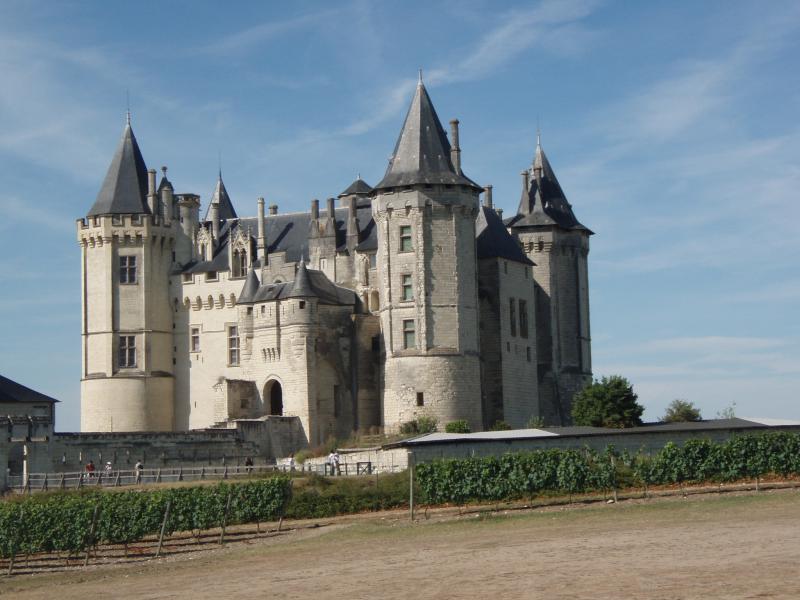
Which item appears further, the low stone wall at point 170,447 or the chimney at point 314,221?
the chimney at point 314,221

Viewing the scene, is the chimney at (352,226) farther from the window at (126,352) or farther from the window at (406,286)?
the window at (126,352)

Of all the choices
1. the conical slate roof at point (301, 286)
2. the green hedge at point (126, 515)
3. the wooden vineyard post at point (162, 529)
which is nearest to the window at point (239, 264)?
the conical slate roof at point (301, 286)

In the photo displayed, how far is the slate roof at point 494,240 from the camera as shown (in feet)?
221

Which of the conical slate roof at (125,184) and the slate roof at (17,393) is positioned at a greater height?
the conical slate roof at (125,184)

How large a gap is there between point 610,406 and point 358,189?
18882 mm

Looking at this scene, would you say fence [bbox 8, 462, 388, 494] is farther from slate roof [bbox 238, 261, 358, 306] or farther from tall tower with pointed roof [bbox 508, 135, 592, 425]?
tall tower with pointed roof [bbox 508, 135, 592, 425]

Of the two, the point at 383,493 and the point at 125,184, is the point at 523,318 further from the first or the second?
the point at 383,493

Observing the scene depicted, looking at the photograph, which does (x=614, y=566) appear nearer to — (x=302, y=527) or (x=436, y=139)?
(x=302, y=527)

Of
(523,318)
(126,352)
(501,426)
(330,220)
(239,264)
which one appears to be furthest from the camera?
(239,264)

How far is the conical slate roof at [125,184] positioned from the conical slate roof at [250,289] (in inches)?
255

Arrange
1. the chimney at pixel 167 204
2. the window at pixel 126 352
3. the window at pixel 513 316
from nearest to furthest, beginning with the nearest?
1. the window at pixel 513 316
2. the window at pixel 126 352
3. the chimney at pixel 167 204

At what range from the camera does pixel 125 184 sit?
236 feet

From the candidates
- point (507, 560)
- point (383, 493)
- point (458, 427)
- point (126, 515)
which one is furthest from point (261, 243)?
point (507, 560)

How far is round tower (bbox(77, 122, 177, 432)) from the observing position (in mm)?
69812
